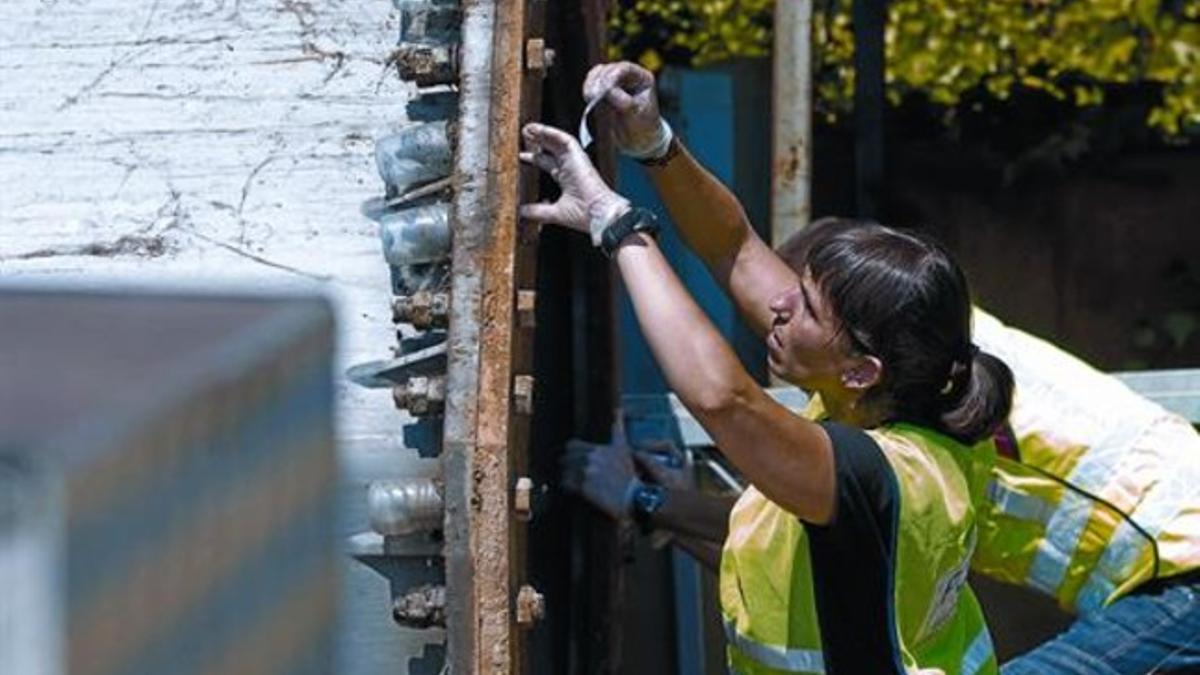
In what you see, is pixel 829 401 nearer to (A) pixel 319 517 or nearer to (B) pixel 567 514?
(B) pixel 567 514

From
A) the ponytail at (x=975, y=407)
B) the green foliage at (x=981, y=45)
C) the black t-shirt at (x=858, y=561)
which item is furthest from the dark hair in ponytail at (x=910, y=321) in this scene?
the green foliage at (x=981, y=45)

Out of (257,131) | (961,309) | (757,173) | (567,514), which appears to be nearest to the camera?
(961,309)

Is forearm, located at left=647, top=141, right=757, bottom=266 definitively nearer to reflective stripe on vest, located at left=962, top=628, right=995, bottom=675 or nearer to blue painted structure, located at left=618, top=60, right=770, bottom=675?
reflective stripe on vest, located at left=962, top=628, right=995, bottom=675

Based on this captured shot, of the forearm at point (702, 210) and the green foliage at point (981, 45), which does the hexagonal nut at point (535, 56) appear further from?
the green foliage at point (981, 45)

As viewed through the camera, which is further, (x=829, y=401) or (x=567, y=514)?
(x=567, y=514)

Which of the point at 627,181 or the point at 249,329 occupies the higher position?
the point at 249,329

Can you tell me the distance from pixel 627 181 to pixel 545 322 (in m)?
1.22

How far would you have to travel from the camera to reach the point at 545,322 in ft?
13.0

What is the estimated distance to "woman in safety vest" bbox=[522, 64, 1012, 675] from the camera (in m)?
2.64

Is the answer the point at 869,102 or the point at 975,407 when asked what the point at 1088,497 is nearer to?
the point at 975,407

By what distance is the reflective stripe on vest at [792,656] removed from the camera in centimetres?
281

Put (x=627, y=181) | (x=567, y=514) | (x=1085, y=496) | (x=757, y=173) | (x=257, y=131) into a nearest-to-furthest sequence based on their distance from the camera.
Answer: (x=257, y=131)
(x=1085, y=496)
(x=567, y=514)
(x=627, y=181)
(x=757, y=173)

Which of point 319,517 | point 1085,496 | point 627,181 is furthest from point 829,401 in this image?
point 627,181

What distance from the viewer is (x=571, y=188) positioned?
2855 millimetres
